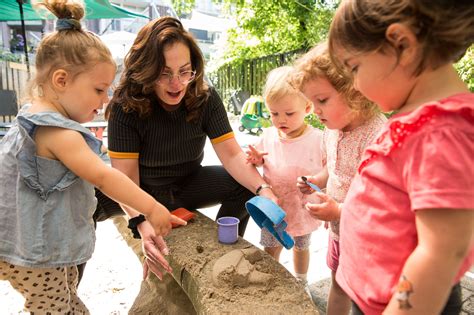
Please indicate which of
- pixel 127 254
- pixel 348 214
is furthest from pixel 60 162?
pixel 127 254

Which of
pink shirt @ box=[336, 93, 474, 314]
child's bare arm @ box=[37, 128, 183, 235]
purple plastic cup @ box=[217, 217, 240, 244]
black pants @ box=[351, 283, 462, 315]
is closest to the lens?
pink shirt @ box=[336, 93, 474, 314]

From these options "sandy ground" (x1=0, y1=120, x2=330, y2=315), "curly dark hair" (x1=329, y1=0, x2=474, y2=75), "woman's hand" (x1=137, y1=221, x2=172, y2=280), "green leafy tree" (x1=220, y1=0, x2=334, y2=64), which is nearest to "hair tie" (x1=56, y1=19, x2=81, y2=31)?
"woman's hand" (x1=137, y1=221, x2=172, y2=280)

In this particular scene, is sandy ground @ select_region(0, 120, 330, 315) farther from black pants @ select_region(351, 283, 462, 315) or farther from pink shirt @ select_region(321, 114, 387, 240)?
black pants @ select_region(351, 283, 462, 315)

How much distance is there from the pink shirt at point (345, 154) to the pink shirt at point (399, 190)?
634mm

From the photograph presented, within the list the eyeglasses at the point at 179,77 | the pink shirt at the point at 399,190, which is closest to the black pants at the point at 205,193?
the eyeglasses at the point at 179,77

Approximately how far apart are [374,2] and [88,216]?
1386 mm

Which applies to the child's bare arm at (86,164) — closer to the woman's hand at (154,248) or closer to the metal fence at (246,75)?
the woman's hand at (154,248)

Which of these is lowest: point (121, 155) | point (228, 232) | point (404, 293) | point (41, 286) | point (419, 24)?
point (41, 286)

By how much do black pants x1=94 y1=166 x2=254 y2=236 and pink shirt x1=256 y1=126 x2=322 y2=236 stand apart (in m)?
0.22

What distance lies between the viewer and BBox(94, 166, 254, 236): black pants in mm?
2342

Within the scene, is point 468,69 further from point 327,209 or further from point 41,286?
point 41,286

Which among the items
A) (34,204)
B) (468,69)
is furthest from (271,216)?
(468,69)

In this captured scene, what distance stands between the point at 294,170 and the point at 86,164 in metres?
1.20

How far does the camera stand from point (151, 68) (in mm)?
1990
